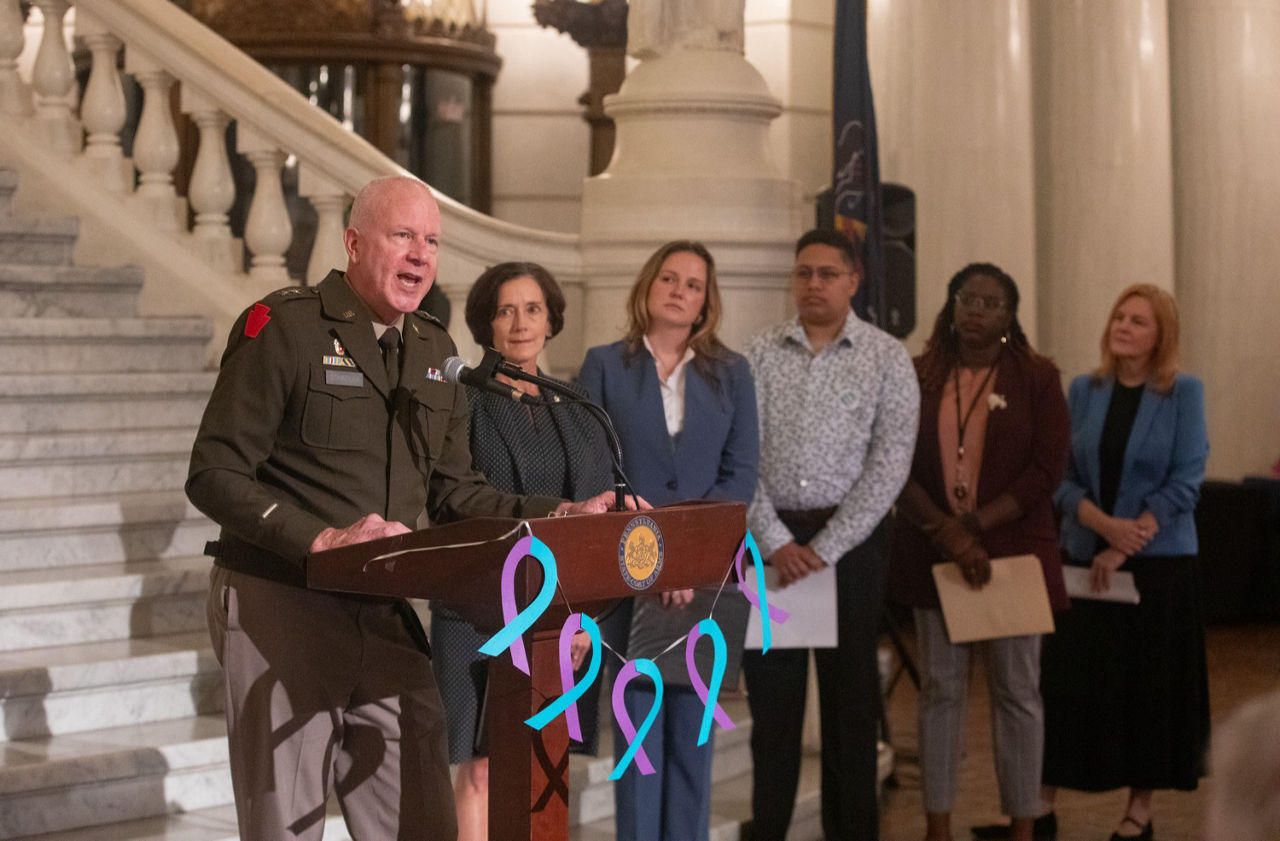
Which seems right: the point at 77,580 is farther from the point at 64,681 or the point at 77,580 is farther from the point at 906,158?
the point at 906,158

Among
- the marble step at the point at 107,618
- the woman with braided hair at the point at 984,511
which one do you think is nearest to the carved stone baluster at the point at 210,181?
the marble step at the point at 107,618

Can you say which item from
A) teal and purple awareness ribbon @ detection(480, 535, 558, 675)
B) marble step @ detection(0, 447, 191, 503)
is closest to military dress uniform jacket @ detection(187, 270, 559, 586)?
teal and purple awareness ribbon @ detection(480, 535, 558, 675)

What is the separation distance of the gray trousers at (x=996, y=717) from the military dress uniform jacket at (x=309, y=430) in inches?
86.3

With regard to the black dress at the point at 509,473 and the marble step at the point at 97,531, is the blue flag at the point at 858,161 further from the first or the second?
the marble step at the point at 97,531

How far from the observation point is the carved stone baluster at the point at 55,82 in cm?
583

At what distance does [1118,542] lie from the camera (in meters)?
5.14

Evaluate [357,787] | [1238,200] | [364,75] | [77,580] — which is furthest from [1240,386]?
[357,787]

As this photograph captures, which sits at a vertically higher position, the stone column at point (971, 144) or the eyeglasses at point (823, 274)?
the stone column at point (971, 144)

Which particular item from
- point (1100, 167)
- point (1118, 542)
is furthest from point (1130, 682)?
point (1100, 167)

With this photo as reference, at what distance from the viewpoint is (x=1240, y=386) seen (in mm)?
8797

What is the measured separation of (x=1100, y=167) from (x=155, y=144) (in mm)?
4659

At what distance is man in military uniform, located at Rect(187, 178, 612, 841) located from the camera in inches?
110

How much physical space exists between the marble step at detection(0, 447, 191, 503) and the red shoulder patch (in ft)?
7.30

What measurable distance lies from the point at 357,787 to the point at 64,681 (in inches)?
60.0
